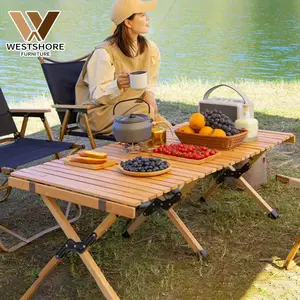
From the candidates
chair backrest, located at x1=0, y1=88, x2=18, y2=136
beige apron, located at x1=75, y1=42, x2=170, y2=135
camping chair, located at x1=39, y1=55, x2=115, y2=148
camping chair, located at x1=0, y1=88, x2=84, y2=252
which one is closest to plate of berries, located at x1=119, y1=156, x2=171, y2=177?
camping chair, located at x1=0, y1=88, x2=84, y2=252

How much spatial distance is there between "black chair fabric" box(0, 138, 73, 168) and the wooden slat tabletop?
1.91 ft

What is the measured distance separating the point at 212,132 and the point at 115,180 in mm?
706

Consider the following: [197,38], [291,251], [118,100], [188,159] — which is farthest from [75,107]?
[197,38]

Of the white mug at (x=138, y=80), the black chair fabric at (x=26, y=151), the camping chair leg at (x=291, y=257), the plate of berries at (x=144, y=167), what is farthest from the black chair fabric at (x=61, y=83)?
the camping chair leg at (x=291, y=257)

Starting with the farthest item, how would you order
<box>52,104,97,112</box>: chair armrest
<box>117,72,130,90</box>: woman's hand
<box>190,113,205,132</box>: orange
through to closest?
<box>52,104,97,112</box>: chair armrest → <box>117,72,130,90</box>: woman's hand → <box>190,113,205,132</box>: orange

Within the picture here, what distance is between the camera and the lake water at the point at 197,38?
41.3 ft

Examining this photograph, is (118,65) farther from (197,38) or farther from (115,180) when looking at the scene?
(197,38)

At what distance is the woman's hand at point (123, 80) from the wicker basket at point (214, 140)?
1.91 feet

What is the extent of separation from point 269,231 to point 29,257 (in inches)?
53.1

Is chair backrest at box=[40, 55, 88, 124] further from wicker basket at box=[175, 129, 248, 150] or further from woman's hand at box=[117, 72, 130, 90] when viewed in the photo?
wicker basket at box=[175, 129, 248, 150]

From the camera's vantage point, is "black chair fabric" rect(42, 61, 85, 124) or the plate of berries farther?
"black chair fabric" rect(42, 61, 85, 124)

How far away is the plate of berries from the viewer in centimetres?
255

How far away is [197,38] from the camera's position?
1772 centimetres

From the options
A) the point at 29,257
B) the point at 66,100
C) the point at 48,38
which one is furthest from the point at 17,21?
the point at 29,257
